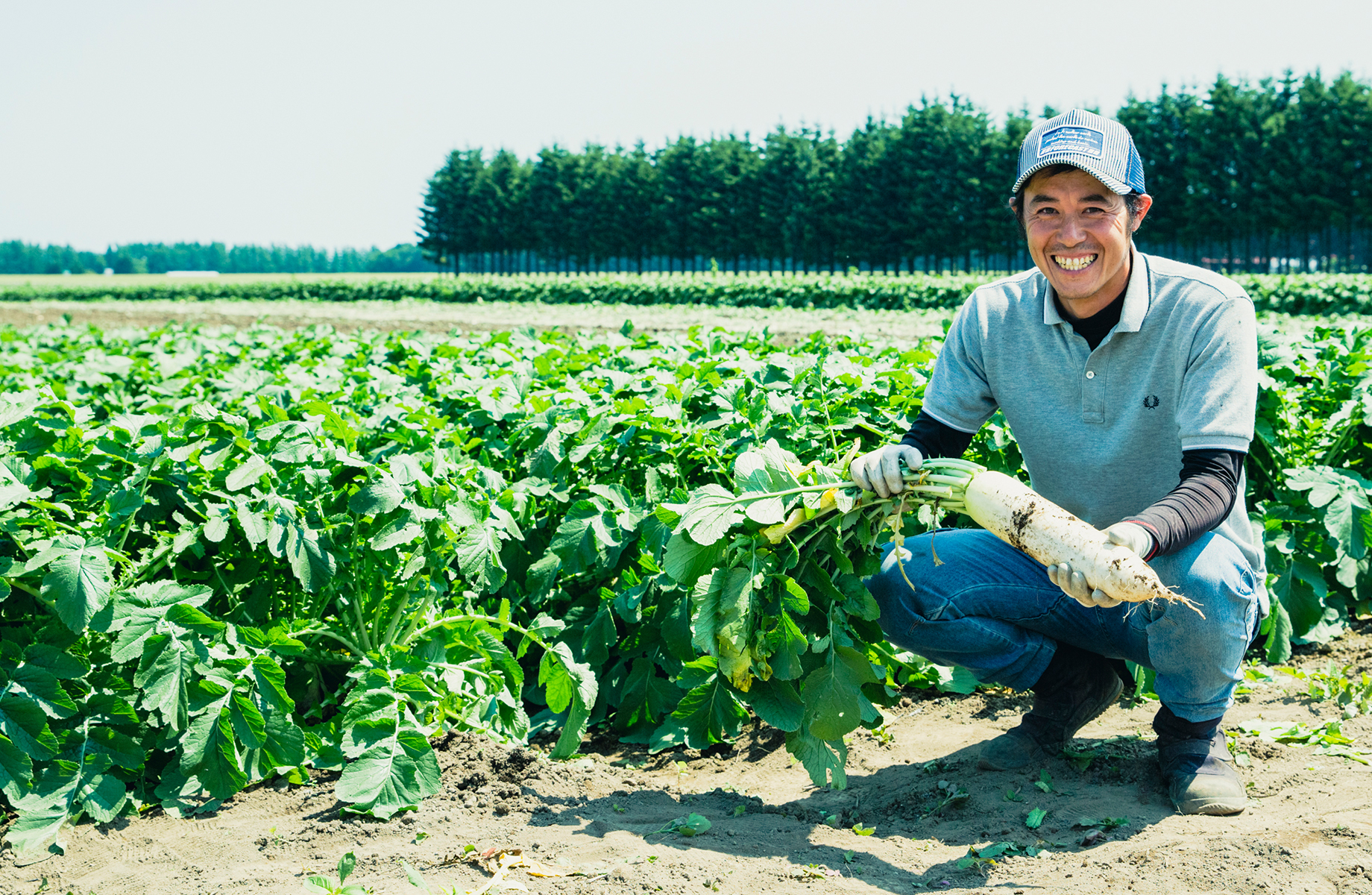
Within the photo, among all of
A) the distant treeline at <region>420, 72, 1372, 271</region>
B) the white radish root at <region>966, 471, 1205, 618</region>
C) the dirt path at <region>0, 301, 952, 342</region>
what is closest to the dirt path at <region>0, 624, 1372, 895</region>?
the white radish root at <region>966, 471, 1205, 618</region>

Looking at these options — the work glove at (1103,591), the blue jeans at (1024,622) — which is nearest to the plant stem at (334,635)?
the blue jeans at (1024,622)

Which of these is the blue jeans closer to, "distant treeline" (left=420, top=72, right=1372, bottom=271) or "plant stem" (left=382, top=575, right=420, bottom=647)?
"plant stem" (left=382, top=575, right=420, bottom=647)

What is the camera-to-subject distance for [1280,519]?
3.79 m

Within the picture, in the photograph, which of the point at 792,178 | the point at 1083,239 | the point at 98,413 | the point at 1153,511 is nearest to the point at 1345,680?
the point at 1153,511

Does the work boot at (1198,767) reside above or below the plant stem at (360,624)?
below

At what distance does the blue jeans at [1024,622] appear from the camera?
8.35 ft

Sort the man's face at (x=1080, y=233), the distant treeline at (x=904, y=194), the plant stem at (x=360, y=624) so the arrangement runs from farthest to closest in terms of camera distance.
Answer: the distant treeline at (x=904, y=194), the plant stem at (x=360, y=624), the man's face at (x=1080, y=233)

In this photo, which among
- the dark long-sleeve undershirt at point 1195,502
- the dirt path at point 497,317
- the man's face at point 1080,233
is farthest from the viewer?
the dirt path at point 497,317

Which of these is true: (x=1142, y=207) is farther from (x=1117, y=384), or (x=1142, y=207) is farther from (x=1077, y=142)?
(x=1117, y=384)

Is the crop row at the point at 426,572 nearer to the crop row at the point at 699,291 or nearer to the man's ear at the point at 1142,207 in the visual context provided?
the man's ear at the point at 1142,207

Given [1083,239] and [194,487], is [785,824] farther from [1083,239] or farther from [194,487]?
[194,487]

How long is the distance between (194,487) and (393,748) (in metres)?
1.03

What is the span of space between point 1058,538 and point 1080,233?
85cm

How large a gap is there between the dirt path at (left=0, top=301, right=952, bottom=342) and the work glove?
15519 mm
